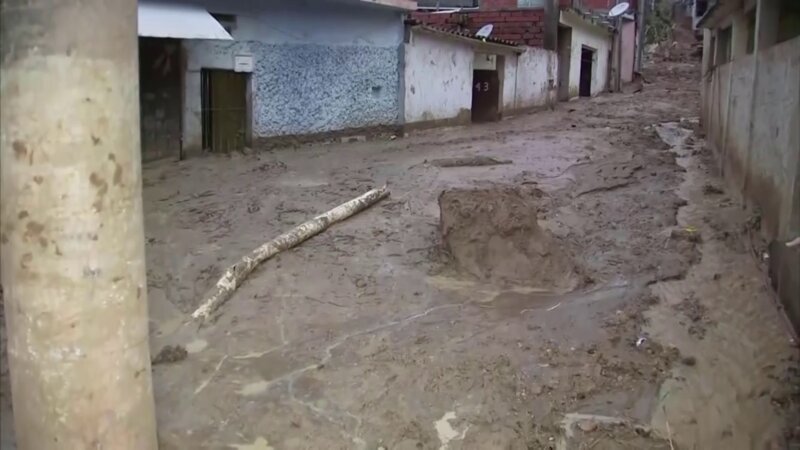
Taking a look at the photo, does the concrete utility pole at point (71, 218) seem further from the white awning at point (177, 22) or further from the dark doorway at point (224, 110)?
the dark doorway at point (224, 110)

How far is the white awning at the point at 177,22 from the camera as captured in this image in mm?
10102

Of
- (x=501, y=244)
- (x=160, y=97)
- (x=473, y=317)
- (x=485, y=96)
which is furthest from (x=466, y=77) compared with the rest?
(x=473, y=317)

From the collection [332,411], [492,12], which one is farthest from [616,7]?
[332,411]

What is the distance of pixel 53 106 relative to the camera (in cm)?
276

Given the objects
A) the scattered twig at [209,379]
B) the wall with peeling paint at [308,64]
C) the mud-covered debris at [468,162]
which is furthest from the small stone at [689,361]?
the wall with peeling paint at [308,64]

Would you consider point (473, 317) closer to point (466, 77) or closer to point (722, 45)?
point (722, 45)

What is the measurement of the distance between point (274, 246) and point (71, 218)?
428 cm

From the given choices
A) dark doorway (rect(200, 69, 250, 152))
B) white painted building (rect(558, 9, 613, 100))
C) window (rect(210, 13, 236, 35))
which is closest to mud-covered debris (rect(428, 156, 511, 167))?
dark doorway (rect(200, 69, 250, 152))

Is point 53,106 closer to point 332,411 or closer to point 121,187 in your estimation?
point 121,187

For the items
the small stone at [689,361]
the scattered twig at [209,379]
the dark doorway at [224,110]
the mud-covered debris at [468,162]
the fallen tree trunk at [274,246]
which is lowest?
the scattered twig at [209,379]

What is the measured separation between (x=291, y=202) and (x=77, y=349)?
598 centimetres

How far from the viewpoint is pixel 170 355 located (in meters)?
5.21

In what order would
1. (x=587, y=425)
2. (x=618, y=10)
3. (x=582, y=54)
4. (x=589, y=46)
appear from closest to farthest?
(x=587, y=425), (x=618, y=10), (x=589, y=46), (x=582, y=54)

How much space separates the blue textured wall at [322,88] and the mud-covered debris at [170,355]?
784cm
